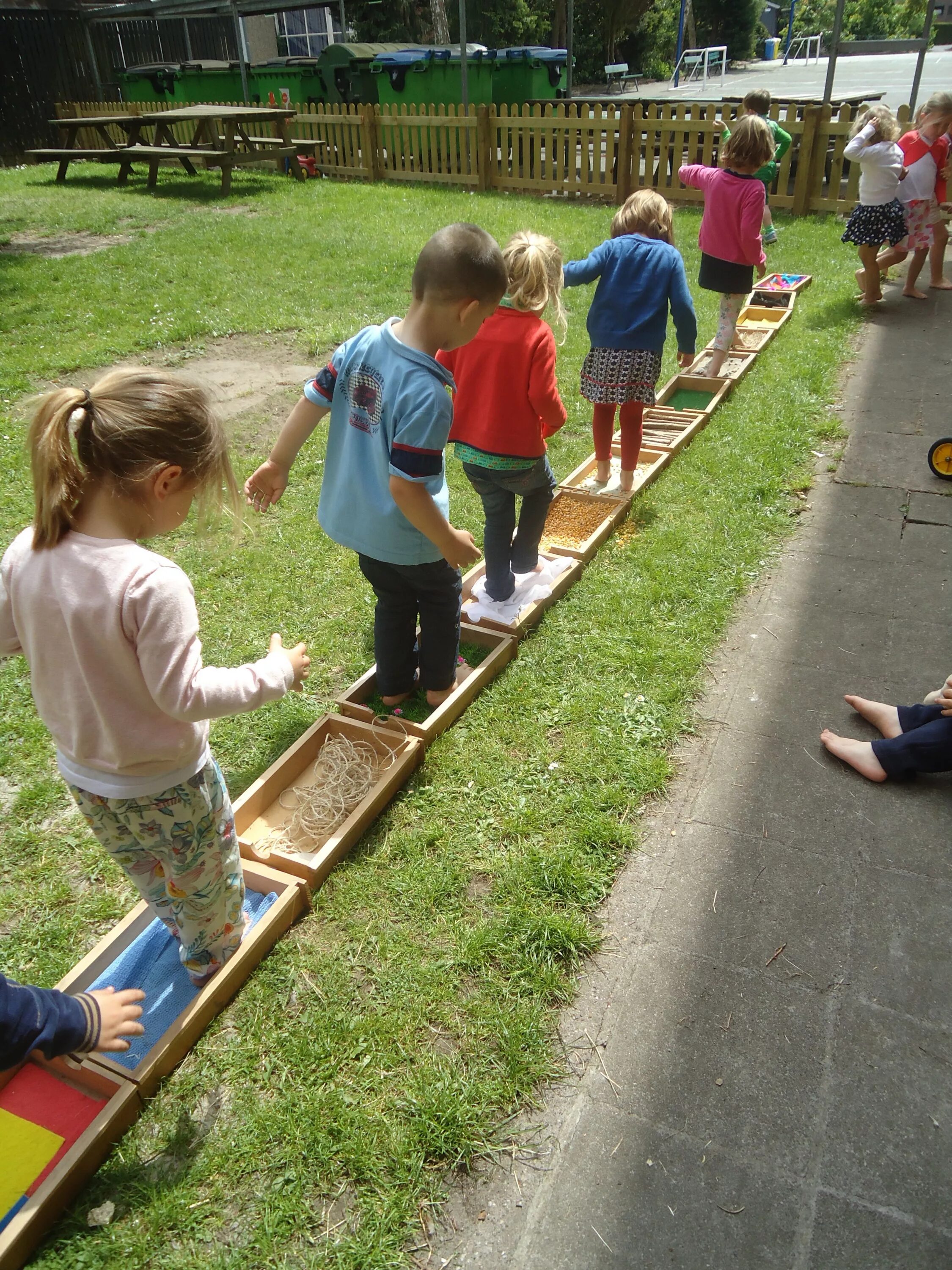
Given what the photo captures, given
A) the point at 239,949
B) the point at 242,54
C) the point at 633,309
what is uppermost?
the point at 242,54

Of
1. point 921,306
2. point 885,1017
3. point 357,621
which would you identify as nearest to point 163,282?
point 357,621

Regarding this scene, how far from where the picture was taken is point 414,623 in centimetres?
329

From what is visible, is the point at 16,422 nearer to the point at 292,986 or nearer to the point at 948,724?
the point at 292,986

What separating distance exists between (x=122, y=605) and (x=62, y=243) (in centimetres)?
1148

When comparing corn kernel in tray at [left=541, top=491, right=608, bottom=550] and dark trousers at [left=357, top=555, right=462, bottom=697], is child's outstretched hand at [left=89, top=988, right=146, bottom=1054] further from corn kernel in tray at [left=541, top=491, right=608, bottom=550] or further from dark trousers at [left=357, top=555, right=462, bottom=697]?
corn kernel in tray at [left=541, top=491, right=608, bottom=550]

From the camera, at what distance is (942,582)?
4191mm

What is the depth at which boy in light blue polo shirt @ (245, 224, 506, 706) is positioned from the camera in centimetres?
254

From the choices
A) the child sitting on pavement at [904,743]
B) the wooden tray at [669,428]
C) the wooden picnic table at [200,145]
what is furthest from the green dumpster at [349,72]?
the child sitting on pavement at [904,743]

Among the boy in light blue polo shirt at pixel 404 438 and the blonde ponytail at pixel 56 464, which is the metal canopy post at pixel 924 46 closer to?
the boy in light blue polo shirt at pixel 404 438

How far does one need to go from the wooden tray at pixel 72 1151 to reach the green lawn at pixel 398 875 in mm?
38

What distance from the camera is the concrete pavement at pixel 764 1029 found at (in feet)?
6.17

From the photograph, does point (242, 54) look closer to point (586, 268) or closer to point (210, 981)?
point (586, 268)

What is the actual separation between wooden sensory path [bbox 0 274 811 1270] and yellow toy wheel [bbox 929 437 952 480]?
2.11 m

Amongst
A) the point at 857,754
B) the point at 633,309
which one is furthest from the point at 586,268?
the point at 857,754
